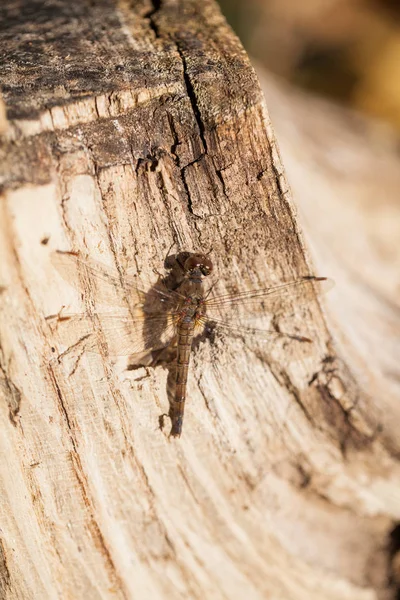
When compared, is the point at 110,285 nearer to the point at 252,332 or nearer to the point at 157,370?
the point at 157,370

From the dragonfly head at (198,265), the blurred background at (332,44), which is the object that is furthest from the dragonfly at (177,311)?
the blurred background at (332,44)

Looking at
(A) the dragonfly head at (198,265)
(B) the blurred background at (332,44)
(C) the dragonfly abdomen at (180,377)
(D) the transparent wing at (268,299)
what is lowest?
(C) the dragonfly abdomen at (180,377)

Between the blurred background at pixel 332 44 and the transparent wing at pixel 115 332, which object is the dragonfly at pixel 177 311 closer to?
the transparent wing at pixel 115 332

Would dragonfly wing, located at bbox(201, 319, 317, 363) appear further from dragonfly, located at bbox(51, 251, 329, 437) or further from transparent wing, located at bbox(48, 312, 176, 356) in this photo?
transparent wing, located at bbox(48, 312, 176, 356)

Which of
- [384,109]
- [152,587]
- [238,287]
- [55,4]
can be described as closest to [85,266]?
[238,287]

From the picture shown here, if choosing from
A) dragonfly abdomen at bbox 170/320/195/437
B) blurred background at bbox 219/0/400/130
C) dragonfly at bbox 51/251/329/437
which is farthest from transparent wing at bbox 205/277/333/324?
blurred background at bbox 219/0/400/130

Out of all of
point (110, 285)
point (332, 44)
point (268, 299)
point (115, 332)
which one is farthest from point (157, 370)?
point (332, 44)

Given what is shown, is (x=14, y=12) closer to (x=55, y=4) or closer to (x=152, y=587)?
(x=55, y=4)
